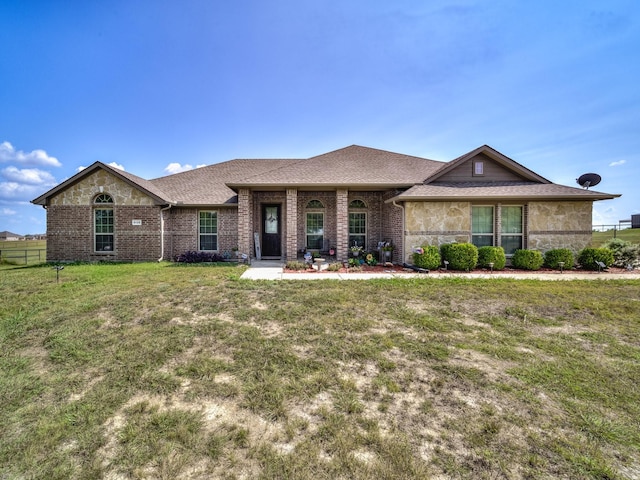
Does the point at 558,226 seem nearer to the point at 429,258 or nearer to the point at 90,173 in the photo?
the point at 429,258

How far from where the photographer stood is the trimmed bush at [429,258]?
32.6 ft

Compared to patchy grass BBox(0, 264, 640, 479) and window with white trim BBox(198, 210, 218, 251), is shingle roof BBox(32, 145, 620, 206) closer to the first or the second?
window with white trim BBox(198, 210, 218, 251)

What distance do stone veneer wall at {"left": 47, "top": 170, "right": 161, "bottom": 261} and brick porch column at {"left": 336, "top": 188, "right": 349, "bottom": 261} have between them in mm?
7963

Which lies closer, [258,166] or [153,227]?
[153,227]

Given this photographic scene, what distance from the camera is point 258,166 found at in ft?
53.5

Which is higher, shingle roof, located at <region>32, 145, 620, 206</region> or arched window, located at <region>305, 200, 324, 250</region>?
shingle roof, located at <region>32, 145, 620, 206</region>

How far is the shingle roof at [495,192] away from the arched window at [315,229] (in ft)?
12.4

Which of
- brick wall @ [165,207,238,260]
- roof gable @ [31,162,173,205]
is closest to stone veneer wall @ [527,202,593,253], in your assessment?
brick wall @ [165,207,238,260]

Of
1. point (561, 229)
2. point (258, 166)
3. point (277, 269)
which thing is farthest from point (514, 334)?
point (258, 166)

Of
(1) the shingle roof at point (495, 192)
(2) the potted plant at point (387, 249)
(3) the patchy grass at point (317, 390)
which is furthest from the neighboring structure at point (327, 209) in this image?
(3) the patchy grass at point (317, 390)

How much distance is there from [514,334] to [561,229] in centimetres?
917

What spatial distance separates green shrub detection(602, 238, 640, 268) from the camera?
34.7ft

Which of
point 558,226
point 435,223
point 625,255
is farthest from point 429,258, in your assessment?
point 625,255

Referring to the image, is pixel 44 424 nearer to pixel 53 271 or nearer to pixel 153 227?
pixel 53 271
